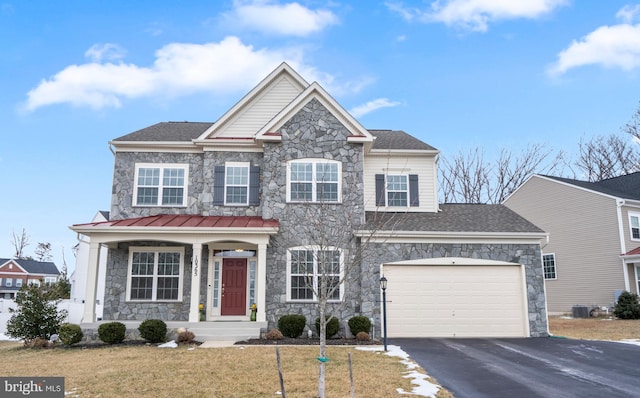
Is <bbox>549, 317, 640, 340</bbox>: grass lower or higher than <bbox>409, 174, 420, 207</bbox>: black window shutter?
lower

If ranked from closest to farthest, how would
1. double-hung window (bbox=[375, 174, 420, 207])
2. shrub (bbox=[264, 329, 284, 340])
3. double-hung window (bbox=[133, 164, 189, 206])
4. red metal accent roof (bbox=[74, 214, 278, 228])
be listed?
1. shrub (bbox=[264, 329, 284, 340])
2. red metal accent roof (bbox=[74, 214, 278, 228])
3. double-hung window (bbox=[133, 164, 189, 206])
4. double-hung window (bbox=[375, 174, 420, 207])

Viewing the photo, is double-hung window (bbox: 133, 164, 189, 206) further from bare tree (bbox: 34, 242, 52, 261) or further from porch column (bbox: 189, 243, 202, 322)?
bare tree (bbox: 34, 242, 52, 261)

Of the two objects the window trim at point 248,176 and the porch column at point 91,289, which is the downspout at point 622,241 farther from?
the porch column at point 91,289

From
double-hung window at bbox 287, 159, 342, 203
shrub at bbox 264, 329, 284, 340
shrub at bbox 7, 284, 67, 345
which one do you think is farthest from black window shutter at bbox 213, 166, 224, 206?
shrub at bbox 7, 284, 67, 345

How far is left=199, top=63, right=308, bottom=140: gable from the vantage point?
16516 millimetres

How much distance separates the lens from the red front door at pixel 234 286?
15203 millimetres

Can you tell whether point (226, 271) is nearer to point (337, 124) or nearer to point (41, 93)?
point (337, 124)

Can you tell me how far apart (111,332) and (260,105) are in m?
8.92

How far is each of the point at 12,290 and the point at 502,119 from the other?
194ft

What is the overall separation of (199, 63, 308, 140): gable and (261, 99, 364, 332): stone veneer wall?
4.92 ft

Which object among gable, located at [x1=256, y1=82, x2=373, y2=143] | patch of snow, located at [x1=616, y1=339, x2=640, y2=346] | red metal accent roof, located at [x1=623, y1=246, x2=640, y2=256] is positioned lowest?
patch of snow, located at [x1=616, y1=339, x2=640, y2=346]

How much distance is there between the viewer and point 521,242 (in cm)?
1499

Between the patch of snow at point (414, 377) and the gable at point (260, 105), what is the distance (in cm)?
885

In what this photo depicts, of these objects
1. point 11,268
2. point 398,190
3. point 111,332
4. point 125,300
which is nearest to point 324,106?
point 398,190
